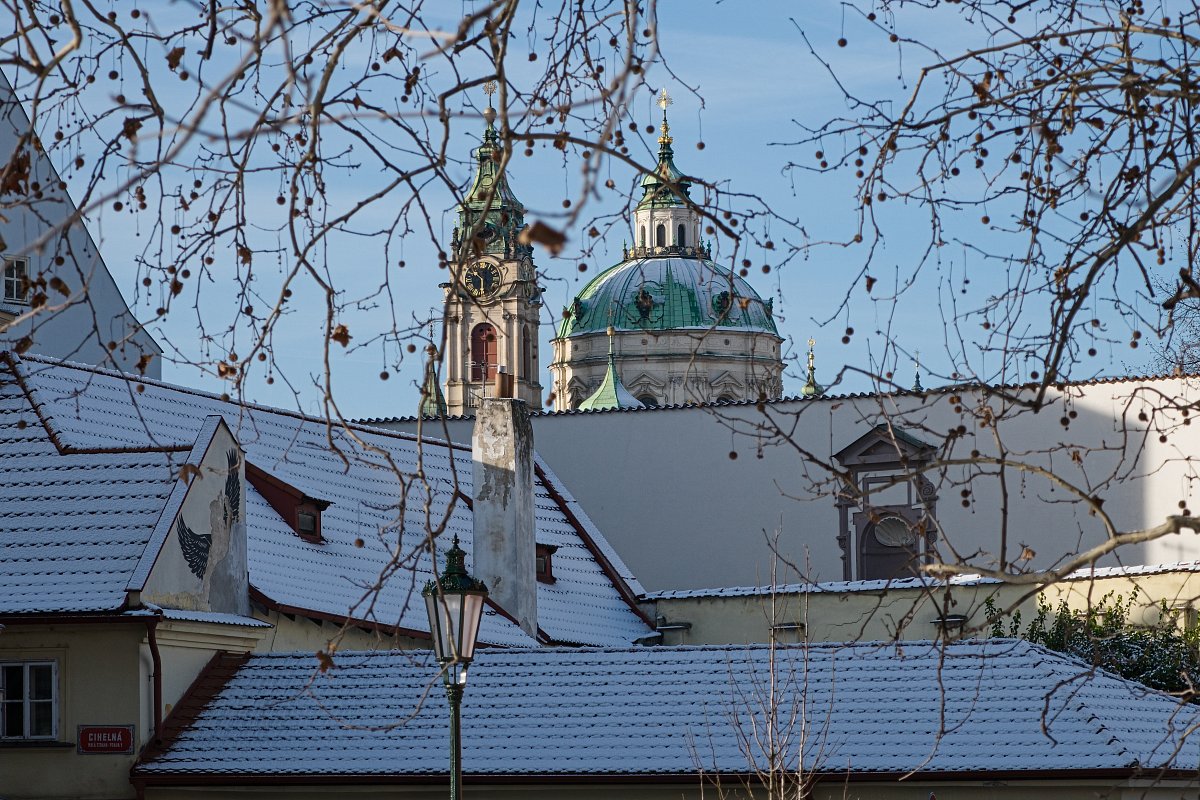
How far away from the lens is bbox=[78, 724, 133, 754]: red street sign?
59.1ft

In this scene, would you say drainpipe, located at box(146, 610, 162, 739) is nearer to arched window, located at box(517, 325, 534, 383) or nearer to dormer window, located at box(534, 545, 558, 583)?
dormer window, located at box(534, 545, 558, 583)

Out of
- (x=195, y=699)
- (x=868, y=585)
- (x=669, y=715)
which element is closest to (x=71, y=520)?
(x=195, y=699)

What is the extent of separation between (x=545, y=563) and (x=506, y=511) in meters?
2.81

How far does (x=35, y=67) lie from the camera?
284 inches

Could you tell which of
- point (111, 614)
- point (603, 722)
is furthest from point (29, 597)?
point (603, 722)

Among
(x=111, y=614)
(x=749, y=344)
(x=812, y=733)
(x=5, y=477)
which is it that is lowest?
(x=812, y=733)

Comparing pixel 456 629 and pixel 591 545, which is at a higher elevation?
pixel 591 545

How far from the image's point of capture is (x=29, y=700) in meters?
18.1

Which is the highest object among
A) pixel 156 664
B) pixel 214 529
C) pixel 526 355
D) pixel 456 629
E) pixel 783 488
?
pixel 526 355

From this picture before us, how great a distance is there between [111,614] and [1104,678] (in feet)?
28.6

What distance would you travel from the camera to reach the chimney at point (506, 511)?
25.4 metres

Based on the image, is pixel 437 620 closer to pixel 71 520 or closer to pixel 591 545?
pixel 71 520

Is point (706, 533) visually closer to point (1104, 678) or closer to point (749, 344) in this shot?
point (1104, 678)

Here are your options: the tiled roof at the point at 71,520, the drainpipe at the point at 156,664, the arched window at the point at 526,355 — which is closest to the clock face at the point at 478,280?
the drainpipe at the point at 156,664
